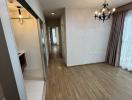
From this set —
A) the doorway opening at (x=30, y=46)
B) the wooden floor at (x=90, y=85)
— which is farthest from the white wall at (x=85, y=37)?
the doorway opening at (x=30, y=46)

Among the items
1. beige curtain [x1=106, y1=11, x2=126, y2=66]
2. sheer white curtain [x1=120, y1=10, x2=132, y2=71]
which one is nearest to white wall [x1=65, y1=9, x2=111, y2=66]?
beige curtain [x1=106, y1=11, x2=126, y2=66]

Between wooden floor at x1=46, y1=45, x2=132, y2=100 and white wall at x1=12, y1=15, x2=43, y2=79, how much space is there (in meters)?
0.62

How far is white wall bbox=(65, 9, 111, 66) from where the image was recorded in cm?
388

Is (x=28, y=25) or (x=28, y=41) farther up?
(x=28, y=25)

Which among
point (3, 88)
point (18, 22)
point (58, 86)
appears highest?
point (18, 22)

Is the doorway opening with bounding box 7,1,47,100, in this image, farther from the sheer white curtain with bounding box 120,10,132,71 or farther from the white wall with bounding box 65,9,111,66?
the sheer white curtain with bounding box 120,10,132,71

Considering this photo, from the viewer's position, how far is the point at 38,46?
292 centimetres

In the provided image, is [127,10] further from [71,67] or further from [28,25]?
[28,25]

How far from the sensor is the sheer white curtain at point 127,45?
3.55 meters

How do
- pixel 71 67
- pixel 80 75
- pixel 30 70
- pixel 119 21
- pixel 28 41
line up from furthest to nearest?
pixel 71 67, pixel 119 21, pixel 80 75, pixel 30 70, pixel 28 41

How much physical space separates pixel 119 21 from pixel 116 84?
2.56 metres

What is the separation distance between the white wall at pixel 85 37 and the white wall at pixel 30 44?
1479 mm

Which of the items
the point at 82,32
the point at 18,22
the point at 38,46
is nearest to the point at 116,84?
the point at 82,32

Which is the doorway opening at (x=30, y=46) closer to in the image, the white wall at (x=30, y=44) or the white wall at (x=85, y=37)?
the white wall at (x=30, y=44)
